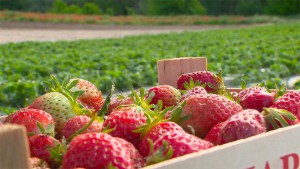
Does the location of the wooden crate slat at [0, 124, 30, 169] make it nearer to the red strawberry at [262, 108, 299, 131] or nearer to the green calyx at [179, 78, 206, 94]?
the red strawberry at [262, 108, 299, 131]

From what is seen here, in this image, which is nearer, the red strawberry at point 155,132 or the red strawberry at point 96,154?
the red strawberry at point 96,154

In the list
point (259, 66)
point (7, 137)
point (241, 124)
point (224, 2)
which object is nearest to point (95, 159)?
point (7, 137)

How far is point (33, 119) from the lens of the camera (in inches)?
81.0

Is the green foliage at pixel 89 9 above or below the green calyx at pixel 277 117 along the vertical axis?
below

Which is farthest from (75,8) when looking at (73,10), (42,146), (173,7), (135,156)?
(135,156)

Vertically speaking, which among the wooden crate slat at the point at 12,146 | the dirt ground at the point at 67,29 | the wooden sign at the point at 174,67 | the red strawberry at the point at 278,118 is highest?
the wooden crate slat at the point at 12,146

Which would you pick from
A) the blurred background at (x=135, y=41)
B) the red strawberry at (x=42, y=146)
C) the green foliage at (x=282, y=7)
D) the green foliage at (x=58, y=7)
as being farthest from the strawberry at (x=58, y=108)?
the green foliage at (x=282, y=7)

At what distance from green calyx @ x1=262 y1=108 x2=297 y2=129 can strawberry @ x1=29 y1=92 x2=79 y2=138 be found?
68 cm

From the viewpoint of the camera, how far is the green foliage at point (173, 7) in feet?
198

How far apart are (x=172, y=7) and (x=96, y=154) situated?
197 feet

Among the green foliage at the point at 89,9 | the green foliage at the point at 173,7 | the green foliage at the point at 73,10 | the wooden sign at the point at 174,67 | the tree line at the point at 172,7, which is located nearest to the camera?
the wooden sign at the point at 174,67

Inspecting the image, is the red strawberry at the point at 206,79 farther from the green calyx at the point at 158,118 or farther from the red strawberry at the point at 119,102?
the green calyx at the point at 158,118

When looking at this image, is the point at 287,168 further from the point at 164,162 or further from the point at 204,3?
the point at 204,3

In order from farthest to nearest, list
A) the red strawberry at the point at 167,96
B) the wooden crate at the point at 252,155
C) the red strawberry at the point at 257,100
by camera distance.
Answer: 1. the red strawberry at the point at 167,96
2. the red strawberry at the point at 257,100
3. the wooden crate at the point at 252,155
